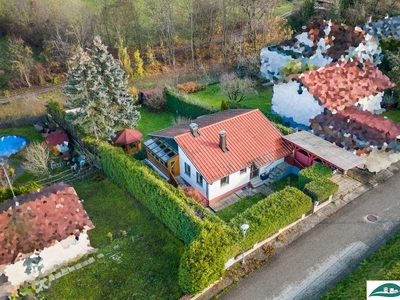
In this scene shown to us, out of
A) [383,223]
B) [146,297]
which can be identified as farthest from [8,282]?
[383,223]

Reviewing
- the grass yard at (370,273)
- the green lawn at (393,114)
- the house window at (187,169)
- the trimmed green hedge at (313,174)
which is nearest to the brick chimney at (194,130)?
the house window at (187,169)

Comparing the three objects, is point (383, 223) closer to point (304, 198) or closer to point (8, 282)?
point (304, 198)

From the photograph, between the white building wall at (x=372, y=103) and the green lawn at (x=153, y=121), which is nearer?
the white building wall at (x=372, y=103)

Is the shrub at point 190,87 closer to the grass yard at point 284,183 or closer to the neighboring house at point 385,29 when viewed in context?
the grass yard at point 284,183

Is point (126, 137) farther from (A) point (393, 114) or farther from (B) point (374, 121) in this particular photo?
(A) point (393, 114)

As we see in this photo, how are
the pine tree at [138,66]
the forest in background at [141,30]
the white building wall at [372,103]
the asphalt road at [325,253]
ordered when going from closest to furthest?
the asphalt road at [325,253], the white building wall at [372,103], the forest in background at [141,30], the pine tree at [138,66]

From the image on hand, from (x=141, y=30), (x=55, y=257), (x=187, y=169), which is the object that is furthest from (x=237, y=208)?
(x=141, y=30)
